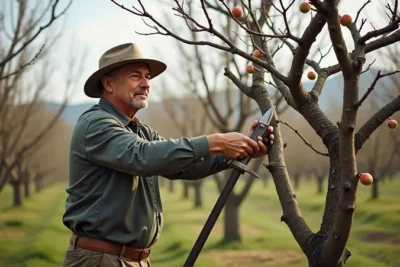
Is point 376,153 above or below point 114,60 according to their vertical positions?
above

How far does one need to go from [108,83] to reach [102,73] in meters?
0.07

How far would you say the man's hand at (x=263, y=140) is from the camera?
116 inches

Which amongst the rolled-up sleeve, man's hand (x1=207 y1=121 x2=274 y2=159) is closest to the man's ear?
the rolled-up sleeve

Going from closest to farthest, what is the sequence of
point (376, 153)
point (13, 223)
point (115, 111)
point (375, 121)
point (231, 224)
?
point (375, 121) → point (115, 111) → point (231, 224) → point (13, 223) → point (376, 153)

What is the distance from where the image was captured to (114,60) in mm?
3090

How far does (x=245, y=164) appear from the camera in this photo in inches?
110

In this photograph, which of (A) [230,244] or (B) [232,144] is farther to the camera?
(A) [230,244]

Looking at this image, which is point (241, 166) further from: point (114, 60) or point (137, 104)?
point (114, 60)

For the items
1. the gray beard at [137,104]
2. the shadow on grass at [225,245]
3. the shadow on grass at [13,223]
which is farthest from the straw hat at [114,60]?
the shadow on grass at [13,223]

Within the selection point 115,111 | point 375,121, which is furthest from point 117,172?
point 375,121

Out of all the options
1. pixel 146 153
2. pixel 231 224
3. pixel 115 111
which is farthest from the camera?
pixel 231 224

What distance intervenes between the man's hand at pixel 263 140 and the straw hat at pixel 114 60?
2.32 feet

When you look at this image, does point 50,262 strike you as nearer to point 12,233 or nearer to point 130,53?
point 12,233

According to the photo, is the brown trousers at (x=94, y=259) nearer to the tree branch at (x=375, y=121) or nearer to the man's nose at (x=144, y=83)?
the man's nose at (x=144, y=83)
